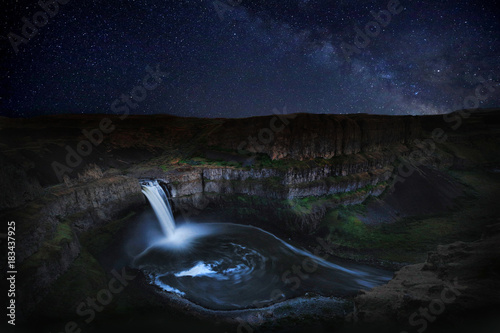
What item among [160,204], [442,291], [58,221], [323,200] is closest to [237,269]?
[160,204]

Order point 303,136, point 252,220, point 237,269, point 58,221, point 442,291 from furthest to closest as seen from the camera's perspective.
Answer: point 303,136 < point 252,220 < point 237,269 < point 58,221 < point 442,291

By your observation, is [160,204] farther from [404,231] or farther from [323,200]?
[404,231]

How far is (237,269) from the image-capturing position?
13.7 metres

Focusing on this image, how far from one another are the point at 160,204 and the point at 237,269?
8.96m

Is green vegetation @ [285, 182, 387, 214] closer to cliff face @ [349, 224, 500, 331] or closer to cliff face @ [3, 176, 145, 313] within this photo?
cliff face @ [349, 224, 500, 331]

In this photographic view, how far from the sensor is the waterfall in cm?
1795

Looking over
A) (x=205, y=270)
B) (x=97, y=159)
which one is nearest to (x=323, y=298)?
(x=205, y=270)

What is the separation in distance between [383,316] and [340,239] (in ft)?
32.6

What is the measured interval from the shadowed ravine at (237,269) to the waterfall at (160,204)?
0.28ft

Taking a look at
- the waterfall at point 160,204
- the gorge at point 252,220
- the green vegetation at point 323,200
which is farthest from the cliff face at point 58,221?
the green vegetation at point 323,200

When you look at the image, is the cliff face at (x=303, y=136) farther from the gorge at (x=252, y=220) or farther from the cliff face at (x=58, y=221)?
the cliff face at (x=58, y=221)

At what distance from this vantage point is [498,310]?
232 inches

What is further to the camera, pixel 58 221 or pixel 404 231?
pixel 404 231

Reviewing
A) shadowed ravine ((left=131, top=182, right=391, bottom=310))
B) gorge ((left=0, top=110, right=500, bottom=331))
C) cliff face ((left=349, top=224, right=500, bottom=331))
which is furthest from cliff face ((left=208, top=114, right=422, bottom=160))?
cliff face ((left=349, top=224, right=500, bottom=331))
